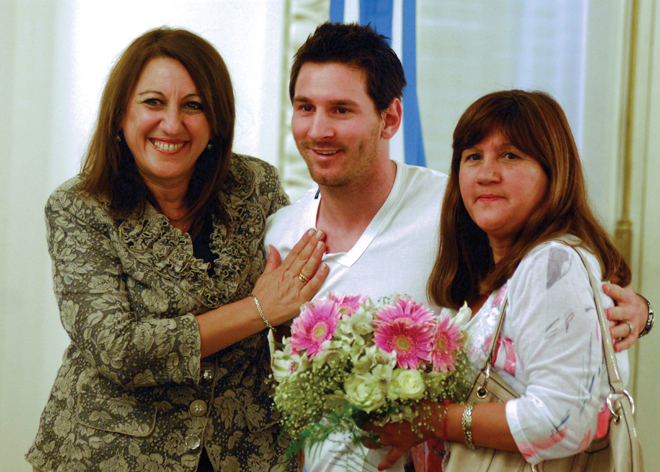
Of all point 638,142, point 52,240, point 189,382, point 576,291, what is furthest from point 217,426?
point 638,142

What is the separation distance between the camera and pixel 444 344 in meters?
1.45

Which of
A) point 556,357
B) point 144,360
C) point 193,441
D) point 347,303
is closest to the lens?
point 556,357

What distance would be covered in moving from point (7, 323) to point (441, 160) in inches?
91.3

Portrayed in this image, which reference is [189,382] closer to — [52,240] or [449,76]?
[52,240]

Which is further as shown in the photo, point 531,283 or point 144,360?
point 144,360

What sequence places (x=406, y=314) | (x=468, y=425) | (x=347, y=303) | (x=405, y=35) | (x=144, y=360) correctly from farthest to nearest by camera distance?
(x=405, y=35) < (x=144, y=360) < (x=347, y=303) < (x=406, y=314) < (x=468, y=425)

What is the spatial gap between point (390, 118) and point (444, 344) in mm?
969

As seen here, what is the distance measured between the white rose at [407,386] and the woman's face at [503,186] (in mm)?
392

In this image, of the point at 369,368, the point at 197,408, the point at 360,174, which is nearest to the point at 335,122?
the point at 360,174

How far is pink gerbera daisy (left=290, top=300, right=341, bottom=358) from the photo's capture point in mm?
1504

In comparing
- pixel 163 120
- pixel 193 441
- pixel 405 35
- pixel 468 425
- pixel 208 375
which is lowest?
pixel 193 441

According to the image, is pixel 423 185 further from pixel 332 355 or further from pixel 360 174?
pixel 332 355

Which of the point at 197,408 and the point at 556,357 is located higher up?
the point at 556,357

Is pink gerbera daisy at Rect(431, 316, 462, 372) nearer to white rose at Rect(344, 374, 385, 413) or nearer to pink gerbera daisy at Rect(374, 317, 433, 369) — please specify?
pink gerbera daisy at Rect(374, 317, 433, 369)
